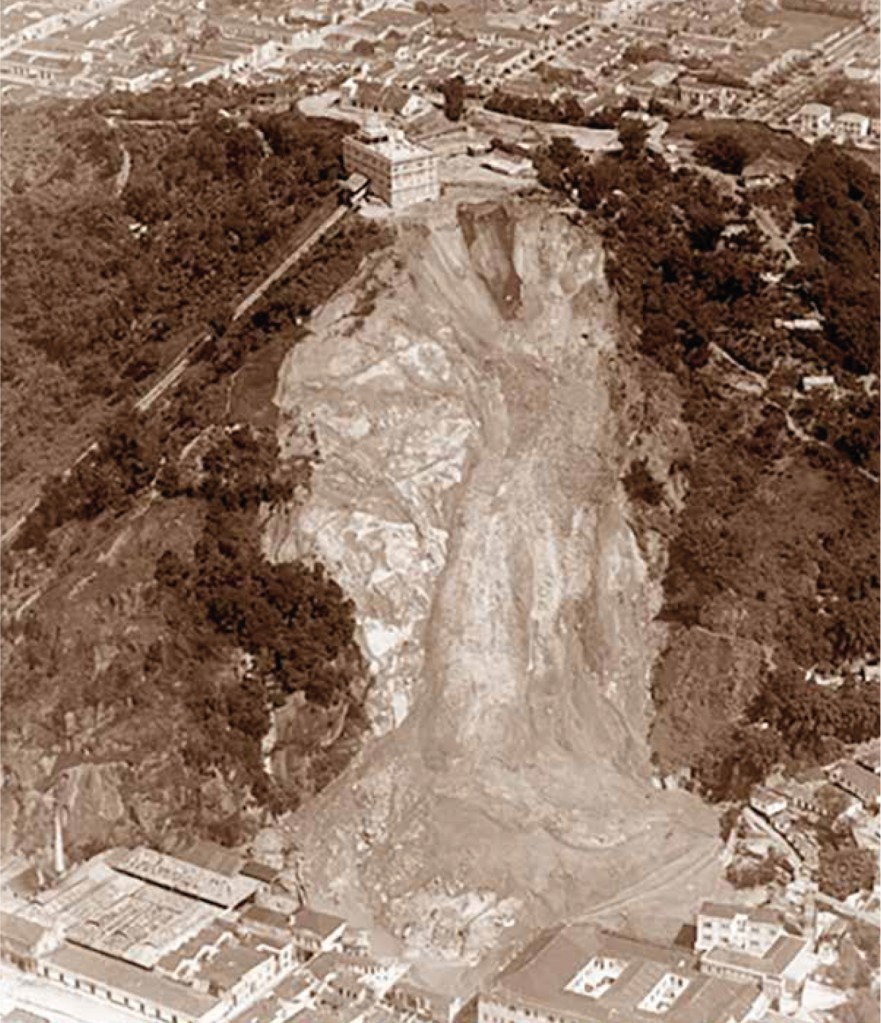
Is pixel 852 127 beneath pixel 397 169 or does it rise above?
beneath

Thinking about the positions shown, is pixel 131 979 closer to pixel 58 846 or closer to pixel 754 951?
pixel 58 846

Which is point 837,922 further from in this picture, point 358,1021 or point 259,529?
point 259,529

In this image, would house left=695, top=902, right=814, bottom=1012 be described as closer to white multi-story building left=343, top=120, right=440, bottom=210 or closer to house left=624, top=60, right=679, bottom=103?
white multi-story building left=343, top=120, right=440, bottom=210

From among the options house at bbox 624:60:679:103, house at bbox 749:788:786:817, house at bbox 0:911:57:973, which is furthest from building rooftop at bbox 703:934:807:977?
house at bbox 624:60:679:103

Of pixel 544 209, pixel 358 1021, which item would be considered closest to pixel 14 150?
pixel 544 209

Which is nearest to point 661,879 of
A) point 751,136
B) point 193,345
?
point 193,345

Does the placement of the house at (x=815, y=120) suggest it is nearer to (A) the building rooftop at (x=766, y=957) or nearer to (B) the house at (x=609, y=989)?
(A) the building rooftop at (x=766, y=957)
